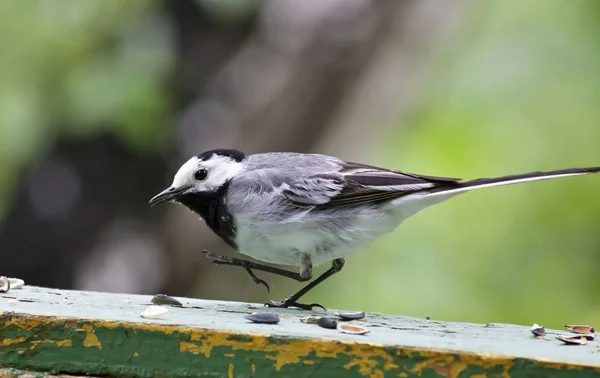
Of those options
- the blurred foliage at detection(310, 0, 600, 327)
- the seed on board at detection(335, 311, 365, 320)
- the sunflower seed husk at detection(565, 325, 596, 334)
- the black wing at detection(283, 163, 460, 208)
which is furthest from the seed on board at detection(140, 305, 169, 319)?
the blurred foliage at detection(310, 0, 600, 327)

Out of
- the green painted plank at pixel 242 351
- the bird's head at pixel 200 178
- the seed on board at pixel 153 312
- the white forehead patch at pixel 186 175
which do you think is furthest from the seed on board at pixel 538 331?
the white forehead patch at pixel 186 175

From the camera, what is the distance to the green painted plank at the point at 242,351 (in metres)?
1.86

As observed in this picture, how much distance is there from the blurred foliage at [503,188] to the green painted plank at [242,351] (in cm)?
358

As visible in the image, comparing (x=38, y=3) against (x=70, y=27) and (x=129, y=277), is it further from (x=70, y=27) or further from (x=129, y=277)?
(x=129, y=277)

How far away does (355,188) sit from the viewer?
334cm

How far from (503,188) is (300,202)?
297cm

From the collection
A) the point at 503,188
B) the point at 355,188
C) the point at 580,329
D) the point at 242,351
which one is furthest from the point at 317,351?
the point at 503,188

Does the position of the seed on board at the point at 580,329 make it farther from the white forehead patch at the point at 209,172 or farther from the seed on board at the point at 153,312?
the white forehead patch at the point at 209,172

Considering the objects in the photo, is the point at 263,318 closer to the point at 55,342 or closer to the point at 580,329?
the point at 55,342

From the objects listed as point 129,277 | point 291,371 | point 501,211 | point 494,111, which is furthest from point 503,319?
point 291,371

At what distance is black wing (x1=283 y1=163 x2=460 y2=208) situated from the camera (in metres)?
3.29

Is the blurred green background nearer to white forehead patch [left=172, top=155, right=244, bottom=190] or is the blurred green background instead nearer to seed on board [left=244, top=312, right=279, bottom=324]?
white forehead patch [left=172, top=155, right=244, bottom=190]

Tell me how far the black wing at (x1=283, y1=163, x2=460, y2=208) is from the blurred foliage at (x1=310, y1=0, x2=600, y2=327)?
7.48ft

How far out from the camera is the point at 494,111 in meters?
6.02
